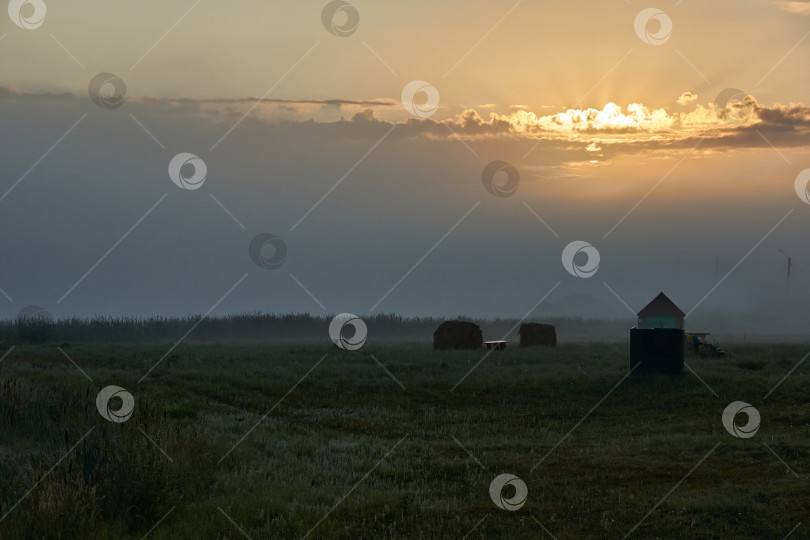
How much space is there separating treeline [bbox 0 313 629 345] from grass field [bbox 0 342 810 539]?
2320 centimetres

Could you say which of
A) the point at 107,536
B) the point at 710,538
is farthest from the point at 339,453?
the point at 710,538

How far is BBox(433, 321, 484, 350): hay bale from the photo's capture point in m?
43.5

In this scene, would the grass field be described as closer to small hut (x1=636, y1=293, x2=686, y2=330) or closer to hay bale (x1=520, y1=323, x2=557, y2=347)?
hay bale (x1=520, y1=323, x2=557, y2=347)

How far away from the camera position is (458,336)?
43594 mm

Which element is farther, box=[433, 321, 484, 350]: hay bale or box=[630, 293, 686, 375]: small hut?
box=[433, 321, 484, 350]: hay bale

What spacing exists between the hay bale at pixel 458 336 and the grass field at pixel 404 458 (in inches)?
590

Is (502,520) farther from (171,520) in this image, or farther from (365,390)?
(365,390)

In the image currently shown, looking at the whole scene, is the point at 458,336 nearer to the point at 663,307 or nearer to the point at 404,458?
the point at 663,307

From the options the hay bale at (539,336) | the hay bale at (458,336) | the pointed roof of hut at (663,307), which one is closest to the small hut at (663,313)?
the pointed roof of hut at (663,307)

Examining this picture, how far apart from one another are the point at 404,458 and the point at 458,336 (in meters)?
28.6

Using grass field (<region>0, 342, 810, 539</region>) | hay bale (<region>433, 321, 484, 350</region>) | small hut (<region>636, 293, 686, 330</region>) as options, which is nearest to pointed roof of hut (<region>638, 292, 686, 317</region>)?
small hut (<region>636, 293, 686, 330</region>)

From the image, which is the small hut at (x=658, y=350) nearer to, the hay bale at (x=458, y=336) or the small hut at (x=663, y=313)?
the hay bale at (x=458, y=336)

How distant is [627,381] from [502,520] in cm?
1777

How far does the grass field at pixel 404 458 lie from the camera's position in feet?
33.6
